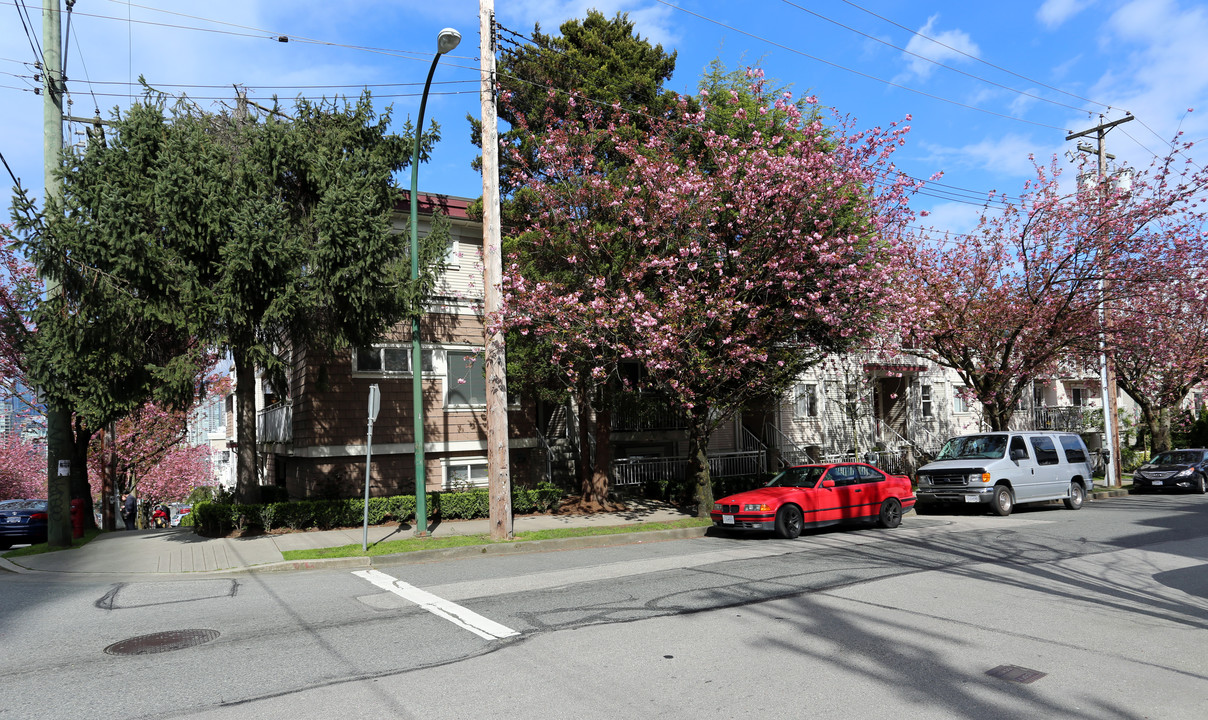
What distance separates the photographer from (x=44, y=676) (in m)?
5.91

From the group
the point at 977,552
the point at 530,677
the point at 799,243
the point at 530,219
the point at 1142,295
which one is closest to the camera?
the point at 530,677

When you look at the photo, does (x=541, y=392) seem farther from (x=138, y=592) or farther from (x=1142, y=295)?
(x=1142, y=295)

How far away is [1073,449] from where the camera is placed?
20.4m

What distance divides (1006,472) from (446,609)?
1532 centimetres

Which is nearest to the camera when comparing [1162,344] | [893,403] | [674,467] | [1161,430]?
[674,467]

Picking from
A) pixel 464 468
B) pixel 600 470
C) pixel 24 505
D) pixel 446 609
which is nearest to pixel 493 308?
pixel 446 609

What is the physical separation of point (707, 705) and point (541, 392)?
44.2 feet

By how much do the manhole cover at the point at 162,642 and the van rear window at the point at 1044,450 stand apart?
19.1m

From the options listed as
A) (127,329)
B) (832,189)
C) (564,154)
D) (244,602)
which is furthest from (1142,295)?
(127,329)

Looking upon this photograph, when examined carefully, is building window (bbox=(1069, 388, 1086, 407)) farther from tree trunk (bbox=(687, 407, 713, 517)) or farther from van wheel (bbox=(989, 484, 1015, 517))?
tree trunk (bbox=(687, 407, 713, 517))

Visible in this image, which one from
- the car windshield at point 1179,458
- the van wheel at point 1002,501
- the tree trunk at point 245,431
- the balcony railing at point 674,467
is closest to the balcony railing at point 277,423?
the tree trunk at point 245,431

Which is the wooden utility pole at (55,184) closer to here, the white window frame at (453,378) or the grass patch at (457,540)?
the grass patch at (457,540)

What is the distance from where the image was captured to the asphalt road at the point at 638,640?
5.13 m

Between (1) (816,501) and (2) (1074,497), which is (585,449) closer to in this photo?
(1) (816,501)
